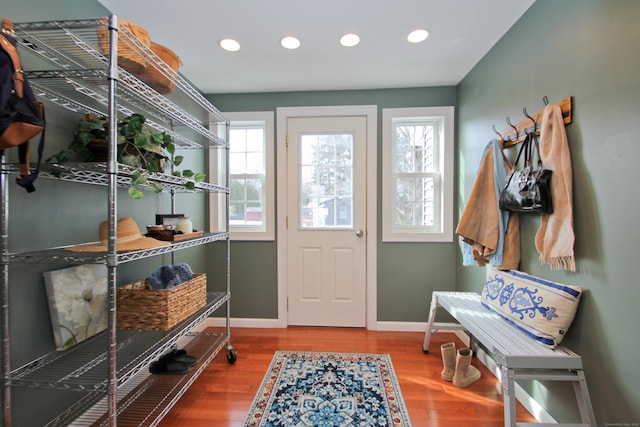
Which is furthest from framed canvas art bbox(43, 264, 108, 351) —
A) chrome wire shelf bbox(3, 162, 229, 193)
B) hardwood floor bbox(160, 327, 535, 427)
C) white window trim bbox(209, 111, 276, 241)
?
white window trim bbox(209, 111, 276, 241)

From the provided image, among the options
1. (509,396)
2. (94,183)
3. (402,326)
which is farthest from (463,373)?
(94,183)

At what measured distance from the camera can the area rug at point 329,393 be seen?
1.52 metres

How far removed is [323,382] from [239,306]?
4.13ft

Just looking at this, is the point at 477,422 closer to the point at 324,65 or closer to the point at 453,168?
the point at 453,168

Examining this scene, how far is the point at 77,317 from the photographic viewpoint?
131 centimetres

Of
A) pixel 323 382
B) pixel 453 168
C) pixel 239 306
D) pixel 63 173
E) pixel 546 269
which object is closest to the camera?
pixel 63 173

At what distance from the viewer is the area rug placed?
1.52 m

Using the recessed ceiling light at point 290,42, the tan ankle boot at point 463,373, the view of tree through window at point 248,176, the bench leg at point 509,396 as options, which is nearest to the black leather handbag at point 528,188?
the bench leg at point 509,396

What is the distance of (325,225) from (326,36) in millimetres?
1575

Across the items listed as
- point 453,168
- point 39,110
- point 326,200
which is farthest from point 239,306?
point 453,168

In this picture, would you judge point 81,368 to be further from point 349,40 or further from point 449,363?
point 349,40

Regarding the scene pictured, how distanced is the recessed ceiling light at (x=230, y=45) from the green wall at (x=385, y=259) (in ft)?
2.41

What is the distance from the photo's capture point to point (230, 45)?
193cm

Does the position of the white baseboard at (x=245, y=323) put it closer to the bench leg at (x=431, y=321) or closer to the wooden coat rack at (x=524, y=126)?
the bench leg at (x=431, y=321)
